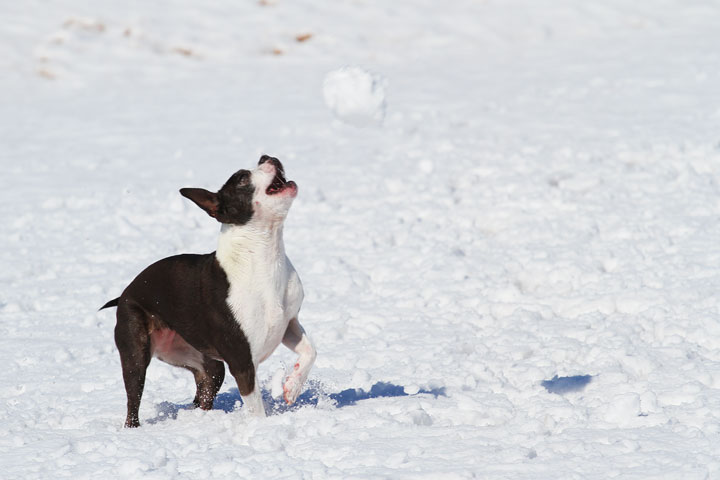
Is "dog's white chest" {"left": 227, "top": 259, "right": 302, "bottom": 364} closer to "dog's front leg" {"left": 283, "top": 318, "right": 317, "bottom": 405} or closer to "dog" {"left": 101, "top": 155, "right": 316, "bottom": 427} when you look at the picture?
"dog" {"left": 101, "top": 155, "right": 316, "bottom": 427}

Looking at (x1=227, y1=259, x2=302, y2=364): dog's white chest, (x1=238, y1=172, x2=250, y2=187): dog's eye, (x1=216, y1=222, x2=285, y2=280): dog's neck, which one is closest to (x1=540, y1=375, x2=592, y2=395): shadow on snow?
(x1=227, y1=259, x2=302, y2=364): dog's white chest

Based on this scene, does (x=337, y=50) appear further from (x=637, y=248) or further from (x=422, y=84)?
(x=637, y=248)

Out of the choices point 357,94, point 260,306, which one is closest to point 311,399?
point 260,306

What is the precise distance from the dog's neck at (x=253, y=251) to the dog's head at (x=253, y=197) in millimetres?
53

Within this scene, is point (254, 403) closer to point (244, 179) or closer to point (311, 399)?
point (311, 399)

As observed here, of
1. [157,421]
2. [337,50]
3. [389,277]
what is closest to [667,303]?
[389,277]

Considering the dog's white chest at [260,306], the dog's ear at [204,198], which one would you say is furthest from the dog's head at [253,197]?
the dog's white chest at [260,306]

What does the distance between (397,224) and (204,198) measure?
4259mm

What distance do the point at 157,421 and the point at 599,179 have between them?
577cm

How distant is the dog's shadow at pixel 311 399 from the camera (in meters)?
5.68

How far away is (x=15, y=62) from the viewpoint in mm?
14695

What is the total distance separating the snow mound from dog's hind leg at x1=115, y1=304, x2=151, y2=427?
9.77 feet

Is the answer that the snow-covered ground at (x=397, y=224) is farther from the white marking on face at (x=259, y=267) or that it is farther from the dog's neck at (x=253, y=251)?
the dog's neck at (x=253, y=251)

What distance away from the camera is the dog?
5148 mm
